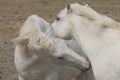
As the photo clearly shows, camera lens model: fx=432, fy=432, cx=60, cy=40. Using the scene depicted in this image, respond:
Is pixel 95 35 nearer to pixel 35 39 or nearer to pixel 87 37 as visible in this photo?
pixel 87 37

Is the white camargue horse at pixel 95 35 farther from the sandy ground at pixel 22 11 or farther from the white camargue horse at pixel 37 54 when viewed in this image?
the sandy ground at pixel 22 11

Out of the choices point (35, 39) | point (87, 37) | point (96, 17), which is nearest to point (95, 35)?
point (87, 37)

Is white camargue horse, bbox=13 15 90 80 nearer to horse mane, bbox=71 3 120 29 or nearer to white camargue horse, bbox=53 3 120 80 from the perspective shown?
white camargue horse, bbox=53 3 120 80

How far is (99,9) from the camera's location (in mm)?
13672

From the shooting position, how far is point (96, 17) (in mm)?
5211

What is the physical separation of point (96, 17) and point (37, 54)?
2.96 feet

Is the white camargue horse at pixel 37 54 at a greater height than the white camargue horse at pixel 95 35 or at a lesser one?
lesser

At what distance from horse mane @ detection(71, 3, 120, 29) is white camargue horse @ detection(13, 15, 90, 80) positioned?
435 millimetres

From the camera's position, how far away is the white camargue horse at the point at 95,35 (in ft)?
15.8

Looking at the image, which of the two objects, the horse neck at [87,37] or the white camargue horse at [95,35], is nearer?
the white camargue horse at [95,35]

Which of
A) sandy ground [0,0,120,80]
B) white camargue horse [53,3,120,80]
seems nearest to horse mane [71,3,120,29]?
white camargue horse [53,3,120,80]

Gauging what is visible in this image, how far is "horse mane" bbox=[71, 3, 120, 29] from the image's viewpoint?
5.10 metres

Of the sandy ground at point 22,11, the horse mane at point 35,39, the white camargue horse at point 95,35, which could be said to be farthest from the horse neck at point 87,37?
the sandy ground at point 22,11

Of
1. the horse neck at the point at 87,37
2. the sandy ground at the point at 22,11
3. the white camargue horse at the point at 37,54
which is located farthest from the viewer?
the sandy ground at the point at 22,11
